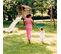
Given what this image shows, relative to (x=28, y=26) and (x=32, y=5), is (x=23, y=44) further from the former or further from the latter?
(x=32, y=5)

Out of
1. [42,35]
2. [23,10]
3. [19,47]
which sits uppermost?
[23,10]

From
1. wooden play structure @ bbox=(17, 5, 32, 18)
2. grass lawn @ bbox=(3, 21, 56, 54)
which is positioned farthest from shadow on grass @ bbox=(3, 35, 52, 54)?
wooden play structure @ bbox=(17, 5, 32, 18)

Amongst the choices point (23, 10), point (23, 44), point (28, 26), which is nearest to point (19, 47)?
point (23, 44)

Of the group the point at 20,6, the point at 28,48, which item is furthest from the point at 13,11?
the point at 28,48

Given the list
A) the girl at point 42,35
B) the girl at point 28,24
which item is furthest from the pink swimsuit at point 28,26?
the girl at point 42,35

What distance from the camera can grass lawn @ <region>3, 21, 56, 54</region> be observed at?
2.27 meters

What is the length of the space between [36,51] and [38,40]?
0.11 metres

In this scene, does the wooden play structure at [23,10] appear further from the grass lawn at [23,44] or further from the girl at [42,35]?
the girl at [42,35]

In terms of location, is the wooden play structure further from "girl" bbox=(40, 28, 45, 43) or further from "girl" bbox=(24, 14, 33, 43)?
"girl" bbox=(40, 28, 45, 43)

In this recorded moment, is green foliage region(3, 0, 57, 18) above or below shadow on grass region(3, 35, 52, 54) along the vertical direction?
above

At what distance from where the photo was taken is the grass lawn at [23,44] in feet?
7.43

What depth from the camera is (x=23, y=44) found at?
2.30m

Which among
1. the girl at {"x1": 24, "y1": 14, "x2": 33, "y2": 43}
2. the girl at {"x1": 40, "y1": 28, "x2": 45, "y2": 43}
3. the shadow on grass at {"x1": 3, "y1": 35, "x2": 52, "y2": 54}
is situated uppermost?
the girl at {"x1": 24, "y1": 14, "x2": 33, "y2": 43}

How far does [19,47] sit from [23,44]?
0.05m
